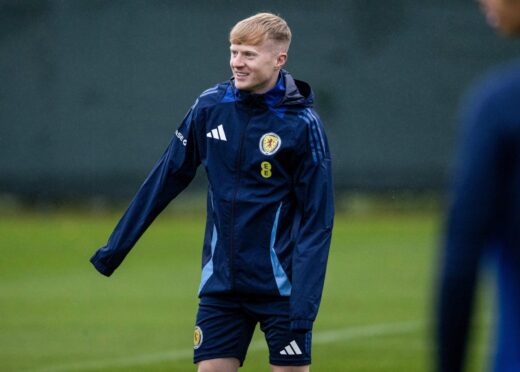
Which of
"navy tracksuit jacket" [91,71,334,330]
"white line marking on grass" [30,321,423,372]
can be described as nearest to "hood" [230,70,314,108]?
"navy tracksuit jacket" [91,71,334,330]

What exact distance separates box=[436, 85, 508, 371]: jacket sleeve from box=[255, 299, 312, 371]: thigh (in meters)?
2.71

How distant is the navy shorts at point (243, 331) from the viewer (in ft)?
17.8

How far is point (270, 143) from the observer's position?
17.9 feet

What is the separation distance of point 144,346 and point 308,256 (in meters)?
4.22

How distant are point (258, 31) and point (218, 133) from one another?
1.48 feet

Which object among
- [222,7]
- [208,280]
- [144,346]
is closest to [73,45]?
[222,7]

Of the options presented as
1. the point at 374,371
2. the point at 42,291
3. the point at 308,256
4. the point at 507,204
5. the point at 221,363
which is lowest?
the point at 42,291

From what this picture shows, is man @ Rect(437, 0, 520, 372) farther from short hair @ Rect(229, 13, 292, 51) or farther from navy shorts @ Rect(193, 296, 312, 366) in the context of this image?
short hair @ Rect(229, 13, 292, 51)

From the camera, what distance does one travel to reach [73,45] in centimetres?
1764

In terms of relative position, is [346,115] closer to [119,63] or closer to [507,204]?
[119,63]

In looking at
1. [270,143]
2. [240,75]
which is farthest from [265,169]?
[240,75]

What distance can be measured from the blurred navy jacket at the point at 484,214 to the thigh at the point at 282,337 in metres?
2.68

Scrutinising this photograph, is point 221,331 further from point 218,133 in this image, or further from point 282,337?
point 218,133

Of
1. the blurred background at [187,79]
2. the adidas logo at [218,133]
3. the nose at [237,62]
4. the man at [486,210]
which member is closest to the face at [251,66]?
the nose at [237,62]
